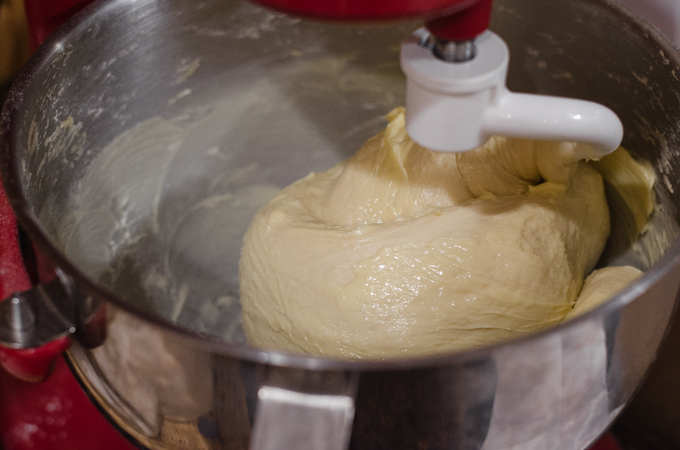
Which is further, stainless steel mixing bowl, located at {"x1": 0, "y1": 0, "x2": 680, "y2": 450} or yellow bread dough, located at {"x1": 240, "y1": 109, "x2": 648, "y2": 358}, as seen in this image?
yellow bread dough, located at {"x1": 240, "y1": 109, "x2": 648, "y2": 358}

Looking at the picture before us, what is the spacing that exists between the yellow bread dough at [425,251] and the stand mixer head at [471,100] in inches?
5.0

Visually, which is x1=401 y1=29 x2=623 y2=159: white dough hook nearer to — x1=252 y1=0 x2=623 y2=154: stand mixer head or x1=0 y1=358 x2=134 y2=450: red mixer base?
x1=252 y1=0 x2=623 y2=154: stand mixer head

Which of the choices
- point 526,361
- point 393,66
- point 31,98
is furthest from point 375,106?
point 526,361

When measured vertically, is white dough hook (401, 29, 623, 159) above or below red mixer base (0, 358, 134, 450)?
above

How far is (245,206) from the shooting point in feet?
2.99

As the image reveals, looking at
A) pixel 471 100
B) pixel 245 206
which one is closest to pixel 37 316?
pixel 471 100

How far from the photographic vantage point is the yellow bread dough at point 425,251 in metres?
0.62

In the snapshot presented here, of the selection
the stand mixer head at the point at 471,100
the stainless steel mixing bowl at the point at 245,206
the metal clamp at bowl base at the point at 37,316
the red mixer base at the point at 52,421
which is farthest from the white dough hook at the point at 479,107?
the red mixer base at the point at 52,421

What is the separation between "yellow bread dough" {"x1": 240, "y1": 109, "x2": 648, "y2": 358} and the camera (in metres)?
0.62

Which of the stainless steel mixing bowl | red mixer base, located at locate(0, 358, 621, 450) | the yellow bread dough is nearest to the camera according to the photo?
the stainless steel mixing bowl

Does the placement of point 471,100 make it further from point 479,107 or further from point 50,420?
point 50,420

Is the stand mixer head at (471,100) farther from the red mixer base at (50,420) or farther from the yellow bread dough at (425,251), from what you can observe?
the red mixer base at (50,420)

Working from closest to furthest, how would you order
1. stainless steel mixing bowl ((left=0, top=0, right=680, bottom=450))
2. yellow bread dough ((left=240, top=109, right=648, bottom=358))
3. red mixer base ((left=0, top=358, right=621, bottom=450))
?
stainless steel mixing bowl ((left=0, top=0, right=680, bottom=450))
yellow bread dough ((left=240, top=109, right=648, bottom=358))
red mixer base ((left=0, top=358, right=621, bottom=450))

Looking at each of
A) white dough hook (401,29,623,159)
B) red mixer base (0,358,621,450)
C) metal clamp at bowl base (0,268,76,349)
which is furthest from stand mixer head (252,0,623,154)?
red mixer base (0,358,621,450)
